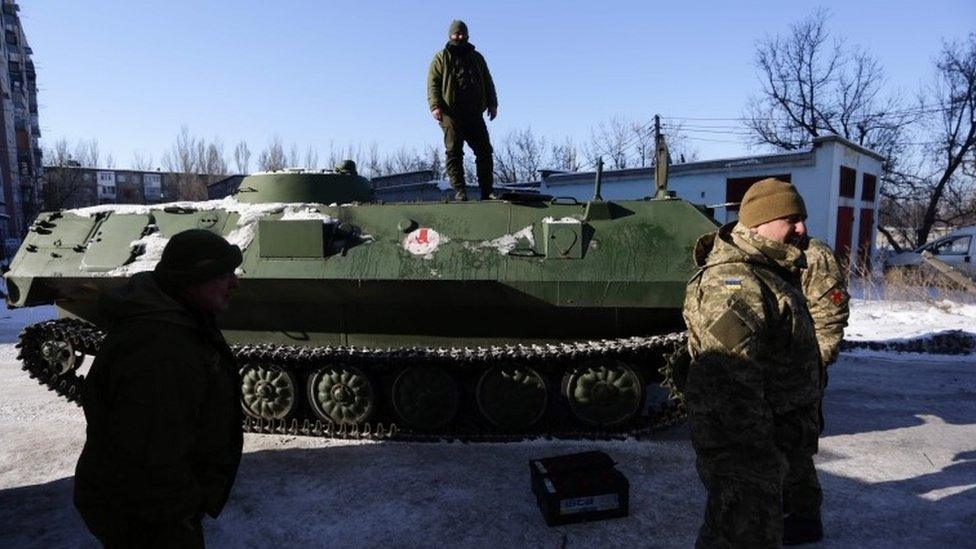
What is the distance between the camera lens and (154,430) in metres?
1.93

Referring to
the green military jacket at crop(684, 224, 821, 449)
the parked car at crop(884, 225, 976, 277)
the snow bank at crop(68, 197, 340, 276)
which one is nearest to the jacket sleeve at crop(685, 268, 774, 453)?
the green military jacket at crop(684, 224, 821, 449)

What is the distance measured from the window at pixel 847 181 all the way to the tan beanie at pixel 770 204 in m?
18.0

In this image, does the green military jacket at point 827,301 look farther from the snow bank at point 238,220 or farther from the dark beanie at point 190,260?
the snow bank at point 238,220

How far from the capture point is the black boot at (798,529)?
368 cm

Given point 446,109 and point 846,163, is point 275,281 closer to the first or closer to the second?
point 446,109

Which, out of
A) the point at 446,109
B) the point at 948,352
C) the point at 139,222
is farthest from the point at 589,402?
the point at 948,352

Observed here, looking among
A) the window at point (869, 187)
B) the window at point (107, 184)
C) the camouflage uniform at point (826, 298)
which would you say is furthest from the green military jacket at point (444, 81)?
the window at point (107, 184)

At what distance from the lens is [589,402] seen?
5.31 meters

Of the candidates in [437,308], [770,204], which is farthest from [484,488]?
[770,204]

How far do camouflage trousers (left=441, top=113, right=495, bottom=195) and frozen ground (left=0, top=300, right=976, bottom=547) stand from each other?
292cm

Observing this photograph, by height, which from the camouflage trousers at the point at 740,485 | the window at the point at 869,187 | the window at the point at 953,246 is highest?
the window at the point at 869,187

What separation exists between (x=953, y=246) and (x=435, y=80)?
15342mm

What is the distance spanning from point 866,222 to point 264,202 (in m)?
20.4

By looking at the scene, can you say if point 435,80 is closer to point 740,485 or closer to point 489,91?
point 489,91
